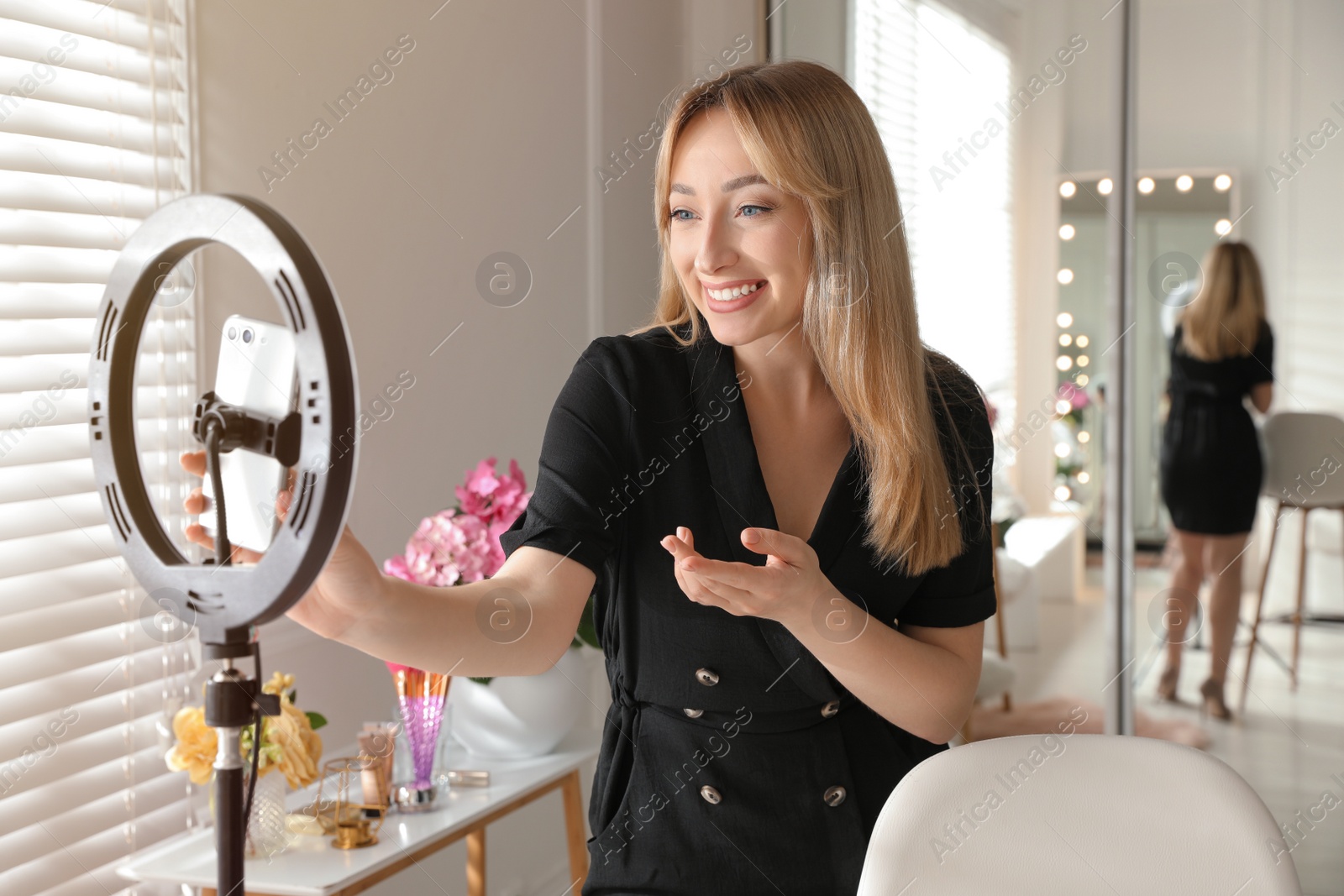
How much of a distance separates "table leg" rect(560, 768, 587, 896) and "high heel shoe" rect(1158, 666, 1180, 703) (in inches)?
61.8

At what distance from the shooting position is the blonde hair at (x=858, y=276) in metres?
1.24

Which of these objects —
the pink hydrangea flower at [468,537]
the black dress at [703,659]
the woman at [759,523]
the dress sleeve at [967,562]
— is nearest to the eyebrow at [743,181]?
the woman at [759,523]

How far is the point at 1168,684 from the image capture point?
9.28ft

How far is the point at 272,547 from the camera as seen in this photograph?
0.54 metres

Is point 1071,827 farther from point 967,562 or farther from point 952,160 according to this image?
point 952,160

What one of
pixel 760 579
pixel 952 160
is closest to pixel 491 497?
pixel 760 579

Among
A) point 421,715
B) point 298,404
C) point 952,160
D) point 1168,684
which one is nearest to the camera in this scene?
point 298,404

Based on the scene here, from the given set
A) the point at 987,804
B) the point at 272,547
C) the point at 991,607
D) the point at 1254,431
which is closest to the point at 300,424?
the point at 272,547

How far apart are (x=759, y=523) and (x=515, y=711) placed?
884 millimetres

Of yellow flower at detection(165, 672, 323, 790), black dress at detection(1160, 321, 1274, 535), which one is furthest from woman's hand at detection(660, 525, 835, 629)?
black dress at detection(1160, 321, 1274, 535)

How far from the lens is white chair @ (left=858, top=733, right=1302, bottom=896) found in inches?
40.1

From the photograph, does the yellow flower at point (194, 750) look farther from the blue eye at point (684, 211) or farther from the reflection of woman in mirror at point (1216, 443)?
the reflection of woman in mirror at point (1216, 443)

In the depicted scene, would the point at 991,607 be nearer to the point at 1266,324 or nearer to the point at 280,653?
the point at 280,653

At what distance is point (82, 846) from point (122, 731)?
163 millimetres
